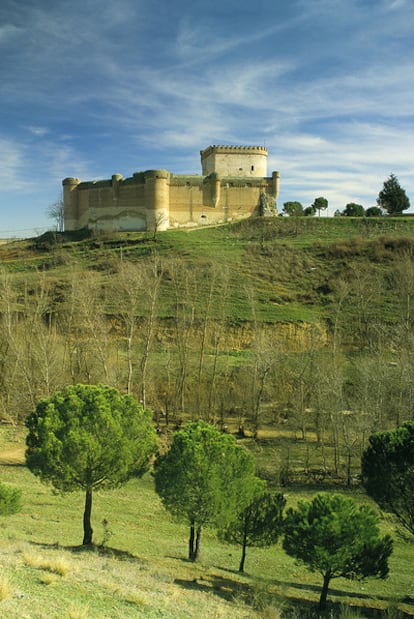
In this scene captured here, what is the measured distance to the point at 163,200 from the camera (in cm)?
6222

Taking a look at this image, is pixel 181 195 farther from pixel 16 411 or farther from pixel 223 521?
pixel 223 521

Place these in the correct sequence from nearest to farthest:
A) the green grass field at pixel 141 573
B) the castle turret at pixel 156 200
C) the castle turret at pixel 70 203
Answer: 1. the green grass field at pixel 141 573
2. the castle turret at pixel 156 200
3. the castle turret at pixel 70 203

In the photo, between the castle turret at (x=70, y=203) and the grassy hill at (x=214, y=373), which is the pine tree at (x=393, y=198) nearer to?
the grassy hill at (x=214, y=373)

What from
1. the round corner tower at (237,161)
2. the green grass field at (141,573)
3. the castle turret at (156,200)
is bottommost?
the green grass field at (141,573)

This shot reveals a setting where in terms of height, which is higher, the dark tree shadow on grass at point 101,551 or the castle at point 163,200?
the castle at point 163,200

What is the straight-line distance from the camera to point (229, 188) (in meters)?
65.3

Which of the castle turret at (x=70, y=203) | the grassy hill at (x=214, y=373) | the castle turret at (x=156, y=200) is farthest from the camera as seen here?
the castle turret at (x=70, y=203)

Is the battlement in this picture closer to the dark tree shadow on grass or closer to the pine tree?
the pine tree

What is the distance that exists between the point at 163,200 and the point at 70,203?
1266 cm

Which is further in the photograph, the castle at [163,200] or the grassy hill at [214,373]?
the castle at [163,200]

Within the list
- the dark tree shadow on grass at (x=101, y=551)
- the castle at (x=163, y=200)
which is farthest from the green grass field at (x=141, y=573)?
the castle at (x=163, y=200)

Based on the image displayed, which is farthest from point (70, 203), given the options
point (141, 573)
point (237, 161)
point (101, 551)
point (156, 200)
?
point (141, 573)

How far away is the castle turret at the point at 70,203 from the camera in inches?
2613

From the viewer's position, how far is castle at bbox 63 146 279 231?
6234 cm
